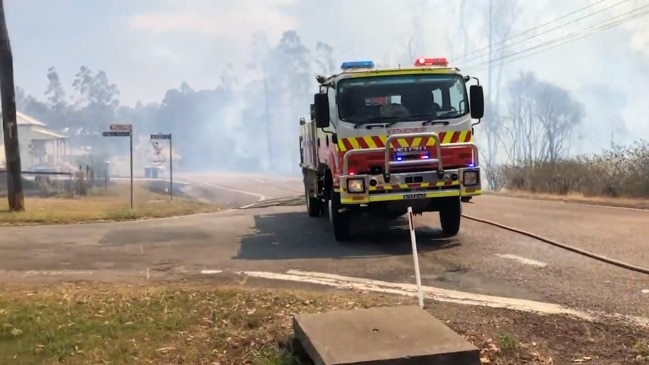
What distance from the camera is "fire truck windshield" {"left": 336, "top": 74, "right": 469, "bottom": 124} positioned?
1058cm

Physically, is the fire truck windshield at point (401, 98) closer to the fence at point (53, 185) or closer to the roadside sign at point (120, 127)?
the roadside sign at point (120, 127)

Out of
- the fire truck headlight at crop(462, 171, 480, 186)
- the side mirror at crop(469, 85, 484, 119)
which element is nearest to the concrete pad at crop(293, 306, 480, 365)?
the fire truck headlight at crop(462, 171, 480, 186)

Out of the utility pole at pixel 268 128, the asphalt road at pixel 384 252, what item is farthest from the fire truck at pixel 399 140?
the utility pole at pixel 268 128

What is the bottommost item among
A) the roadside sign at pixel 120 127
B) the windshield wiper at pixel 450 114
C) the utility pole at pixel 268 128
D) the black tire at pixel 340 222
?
the black tire at pixel 340 222

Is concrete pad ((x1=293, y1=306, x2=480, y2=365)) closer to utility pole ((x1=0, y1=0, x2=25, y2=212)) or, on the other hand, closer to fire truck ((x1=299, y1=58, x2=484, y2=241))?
fire truck ((x1=299, y1=58, x2=484, y2=241))

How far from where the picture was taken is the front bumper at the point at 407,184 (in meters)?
10.2

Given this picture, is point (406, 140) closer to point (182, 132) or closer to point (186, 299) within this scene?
point (186, 299)

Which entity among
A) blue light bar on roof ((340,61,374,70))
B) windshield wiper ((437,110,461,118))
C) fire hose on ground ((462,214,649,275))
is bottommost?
fire hose on ground ((462,214,649,275))

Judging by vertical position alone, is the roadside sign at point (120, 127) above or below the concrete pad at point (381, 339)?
above

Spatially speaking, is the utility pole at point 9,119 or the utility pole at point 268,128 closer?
the utility pole at point 9,119

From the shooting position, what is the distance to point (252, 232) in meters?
13.0

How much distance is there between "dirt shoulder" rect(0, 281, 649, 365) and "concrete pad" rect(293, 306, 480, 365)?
1.10 ft

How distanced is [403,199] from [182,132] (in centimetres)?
11049

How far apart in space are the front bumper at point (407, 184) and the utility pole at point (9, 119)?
10.6 meters
